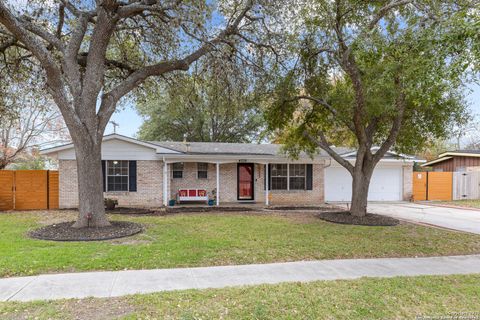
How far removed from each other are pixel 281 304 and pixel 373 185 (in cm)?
1602

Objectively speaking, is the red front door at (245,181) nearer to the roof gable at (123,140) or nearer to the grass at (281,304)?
the roof gable at (123,140)

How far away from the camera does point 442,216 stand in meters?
13.2

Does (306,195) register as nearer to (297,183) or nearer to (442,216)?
(297,183)

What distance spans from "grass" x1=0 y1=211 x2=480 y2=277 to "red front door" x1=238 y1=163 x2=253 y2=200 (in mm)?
5822

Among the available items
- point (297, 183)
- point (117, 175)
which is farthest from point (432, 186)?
point (117, 175)

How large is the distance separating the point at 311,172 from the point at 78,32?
12213 mm

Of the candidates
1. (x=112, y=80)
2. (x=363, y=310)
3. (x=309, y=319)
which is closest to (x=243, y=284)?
(x=309, y=319)

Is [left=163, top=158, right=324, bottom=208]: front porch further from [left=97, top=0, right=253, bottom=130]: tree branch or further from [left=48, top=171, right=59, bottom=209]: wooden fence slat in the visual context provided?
[left=97, top=0, right=253, bottom=130]: tree branch

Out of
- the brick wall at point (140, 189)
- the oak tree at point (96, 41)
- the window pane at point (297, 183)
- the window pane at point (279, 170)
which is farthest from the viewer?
the window pane at point (297, 183)

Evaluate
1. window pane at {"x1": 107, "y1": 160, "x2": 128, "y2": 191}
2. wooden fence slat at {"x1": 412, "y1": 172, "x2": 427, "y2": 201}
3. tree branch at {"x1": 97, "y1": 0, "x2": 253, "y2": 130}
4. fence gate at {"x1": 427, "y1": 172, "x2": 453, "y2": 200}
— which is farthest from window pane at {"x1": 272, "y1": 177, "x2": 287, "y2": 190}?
fence gate at {"x1": 427, "y1": 172, "x2": 453, "y2": 200}

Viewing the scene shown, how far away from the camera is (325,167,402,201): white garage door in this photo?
18031 mm

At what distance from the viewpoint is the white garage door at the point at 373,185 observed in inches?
710

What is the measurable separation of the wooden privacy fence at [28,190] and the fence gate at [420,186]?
18.9 m

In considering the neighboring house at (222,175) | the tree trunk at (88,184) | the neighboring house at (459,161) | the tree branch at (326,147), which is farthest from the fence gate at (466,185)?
the tree trunk at (88,184)
